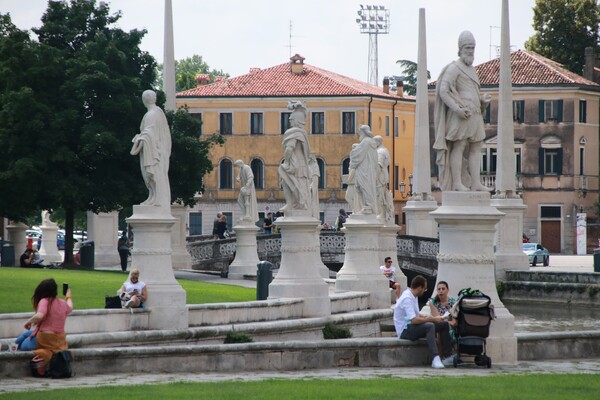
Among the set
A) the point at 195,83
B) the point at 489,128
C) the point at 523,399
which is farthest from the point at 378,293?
the point at 195,83

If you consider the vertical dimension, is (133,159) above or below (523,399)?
above

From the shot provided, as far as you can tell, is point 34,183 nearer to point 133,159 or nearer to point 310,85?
point 133,159

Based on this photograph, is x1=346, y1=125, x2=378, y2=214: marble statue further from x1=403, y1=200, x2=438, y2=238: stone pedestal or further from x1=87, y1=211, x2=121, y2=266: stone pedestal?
Answer: x1=403, y1=200, x2=438, y2=238: stone pedestal

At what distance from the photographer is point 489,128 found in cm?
8544

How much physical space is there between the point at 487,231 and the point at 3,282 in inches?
489

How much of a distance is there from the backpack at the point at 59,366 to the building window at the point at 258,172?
250 feet

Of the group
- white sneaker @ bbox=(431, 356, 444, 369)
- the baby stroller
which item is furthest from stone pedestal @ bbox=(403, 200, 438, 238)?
white sneaker @ bbox=(431, 356, 444, 369)

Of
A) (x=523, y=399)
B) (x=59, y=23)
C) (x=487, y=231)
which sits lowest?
(x=523, y=399)

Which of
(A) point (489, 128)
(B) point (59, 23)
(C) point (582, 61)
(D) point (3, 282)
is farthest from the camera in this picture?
(C) point (582, 61)

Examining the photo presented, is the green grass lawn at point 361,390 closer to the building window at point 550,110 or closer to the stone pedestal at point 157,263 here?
the stone pedestal at point 157,263

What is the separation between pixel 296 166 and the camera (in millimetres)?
27484

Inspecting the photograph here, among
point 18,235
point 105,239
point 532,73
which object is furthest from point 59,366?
point 532,73

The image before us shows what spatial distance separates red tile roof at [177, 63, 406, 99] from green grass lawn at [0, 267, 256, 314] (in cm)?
5601

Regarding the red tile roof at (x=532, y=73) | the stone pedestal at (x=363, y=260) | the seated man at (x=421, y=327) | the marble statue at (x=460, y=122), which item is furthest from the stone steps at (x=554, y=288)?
the red tile roof at (x=532, y=73)
